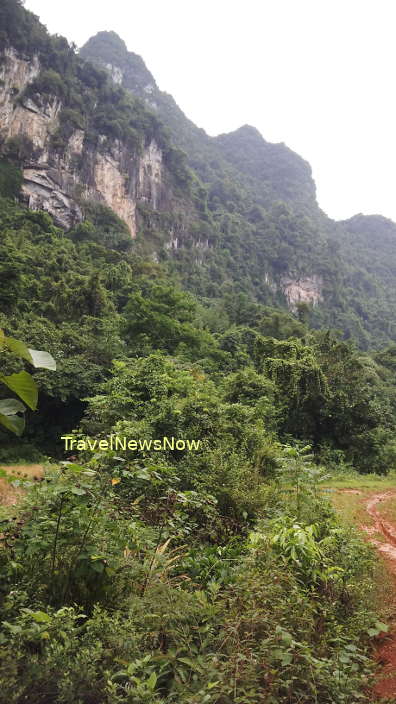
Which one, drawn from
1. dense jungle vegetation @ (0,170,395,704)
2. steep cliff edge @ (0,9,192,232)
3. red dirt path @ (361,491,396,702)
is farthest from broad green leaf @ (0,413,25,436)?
steep cliff edge @ (0,9,192,232)

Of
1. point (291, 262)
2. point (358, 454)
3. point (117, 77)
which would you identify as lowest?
point (358, 454)

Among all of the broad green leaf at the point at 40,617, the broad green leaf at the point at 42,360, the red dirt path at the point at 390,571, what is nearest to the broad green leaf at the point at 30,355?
the broad green leaf at the point at 42,360

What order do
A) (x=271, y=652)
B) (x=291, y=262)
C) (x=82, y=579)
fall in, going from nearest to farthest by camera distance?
(x=271, y=652), (x=82, y=579), (x=291, y=262)

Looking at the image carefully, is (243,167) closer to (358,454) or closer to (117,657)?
(358,454)

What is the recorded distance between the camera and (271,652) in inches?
84.7

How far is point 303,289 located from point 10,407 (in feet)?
258

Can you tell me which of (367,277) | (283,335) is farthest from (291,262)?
(283,335)

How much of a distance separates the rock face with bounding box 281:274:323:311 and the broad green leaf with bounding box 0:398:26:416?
2934 inches

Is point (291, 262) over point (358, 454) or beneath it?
over

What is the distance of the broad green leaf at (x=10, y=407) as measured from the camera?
1.37 meters

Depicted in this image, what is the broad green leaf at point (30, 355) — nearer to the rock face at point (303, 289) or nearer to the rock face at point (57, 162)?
the rock face at point (57, 162)

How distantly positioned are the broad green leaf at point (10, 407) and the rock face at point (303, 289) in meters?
74.5

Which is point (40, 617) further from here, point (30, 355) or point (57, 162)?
point (57, 162)

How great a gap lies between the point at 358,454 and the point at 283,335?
1867 cm
